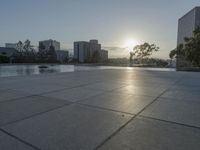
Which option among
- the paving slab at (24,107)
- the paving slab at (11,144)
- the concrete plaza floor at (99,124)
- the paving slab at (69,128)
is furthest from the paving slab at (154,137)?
the paving slab at (24,107)

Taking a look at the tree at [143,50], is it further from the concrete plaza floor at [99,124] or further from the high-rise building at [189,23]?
A: the concrete plaza floor at [99,124]

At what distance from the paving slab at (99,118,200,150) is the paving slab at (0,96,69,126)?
51.3 inches

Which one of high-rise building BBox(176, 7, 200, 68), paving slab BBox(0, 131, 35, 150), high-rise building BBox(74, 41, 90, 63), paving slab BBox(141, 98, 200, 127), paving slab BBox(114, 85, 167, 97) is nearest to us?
paving slab BBox(0, 131, 35, 150)

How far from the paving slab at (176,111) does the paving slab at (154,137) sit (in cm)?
22

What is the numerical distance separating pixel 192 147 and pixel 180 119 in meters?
0.71

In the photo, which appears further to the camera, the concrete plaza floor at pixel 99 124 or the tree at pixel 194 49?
the tree at pixel 194 49

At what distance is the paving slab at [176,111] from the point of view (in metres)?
2.13

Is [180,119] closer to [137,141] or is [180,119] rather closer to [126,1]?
[137,141]

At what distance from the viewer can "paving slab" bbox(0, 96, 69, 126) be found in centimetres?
218

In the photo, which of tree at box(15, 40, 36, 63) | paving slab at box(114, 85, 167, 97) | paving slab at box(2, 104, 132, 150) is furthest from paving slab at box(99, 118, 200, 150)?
tree at box(15, 40, 36, 63)

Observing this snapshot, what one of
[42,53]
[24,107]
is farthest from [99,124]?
[42,53]

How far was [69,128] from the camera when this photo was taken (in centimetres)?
184

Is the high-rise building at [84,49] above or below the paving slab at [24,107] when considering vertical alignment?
above

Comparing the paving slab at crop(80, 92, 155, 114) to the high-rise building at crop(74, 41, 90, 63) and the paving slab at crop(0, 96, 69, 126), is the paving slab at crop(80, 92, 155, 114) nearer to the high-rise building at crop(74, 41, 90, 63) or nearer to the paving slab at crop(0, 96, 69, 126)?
the paving slab at crop(0, 96, 69, 126)
